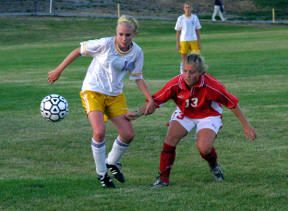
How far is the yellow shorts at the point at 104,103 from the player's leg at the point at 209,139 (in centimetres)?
91

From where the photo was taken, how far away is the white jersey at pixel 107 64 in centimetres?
633

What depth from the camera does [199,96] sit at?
19.9 feet

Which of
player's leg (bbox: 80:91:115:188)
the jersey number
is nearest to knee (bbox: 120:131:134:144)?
player's leg (bbox: 80:91:115:188)

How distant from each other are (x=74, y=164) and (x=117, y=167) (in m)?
0.86

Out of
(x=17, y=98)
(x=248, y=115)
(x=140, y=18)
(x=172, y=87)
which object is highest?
(x=172, y=87)

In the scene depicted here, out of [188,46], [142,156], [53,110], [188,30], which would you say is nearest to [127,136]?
[142,156]

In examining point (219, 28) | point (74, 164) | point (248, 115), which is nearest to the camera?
Result: point (74, 164)

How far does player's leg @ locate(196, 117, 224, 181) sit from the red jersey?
0.09 metres

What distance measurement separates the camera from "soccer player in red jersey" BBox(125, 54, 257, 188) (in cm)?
592

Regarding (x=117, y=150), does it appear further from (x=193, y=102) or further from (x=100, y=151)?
(x=193, y=102)

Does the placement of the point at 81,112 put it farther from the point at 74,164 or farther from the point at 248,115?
the point at 74,164

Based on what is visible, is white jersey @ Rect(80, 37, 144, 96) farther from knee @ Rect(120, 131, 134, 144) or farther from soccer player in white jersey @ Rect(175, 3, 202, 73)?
soccer player in white jersey @ Rect(175, 3, 202, 73)

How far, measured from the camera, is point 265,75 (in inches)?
624

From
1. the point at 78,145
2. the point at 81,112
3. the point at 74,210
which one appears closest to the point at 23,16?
the point at 81,112
